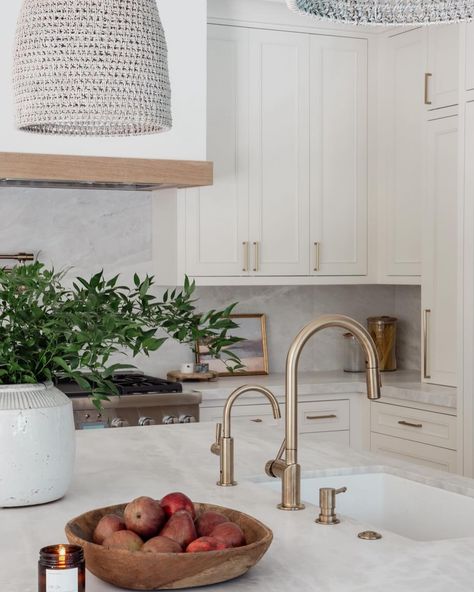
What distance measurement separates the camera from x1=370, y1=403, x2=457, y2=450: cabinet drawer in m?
4.23

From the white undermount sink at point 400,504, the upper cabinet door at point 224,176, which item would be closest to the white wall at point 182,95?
the upper cabinet door at point 224,176

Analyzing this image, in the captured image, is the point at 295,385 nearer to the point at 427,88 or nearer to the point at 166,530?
the point at 166,530

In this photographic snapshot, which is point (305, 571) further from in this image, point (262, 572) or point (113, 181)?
point (113, 181)

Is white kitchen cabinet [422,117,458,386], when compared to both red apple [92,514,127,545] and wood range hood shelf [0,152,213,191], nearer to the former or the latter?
wood range hood shelf [0,152,213,191]

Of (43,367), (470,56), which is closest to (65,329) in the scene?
(43,367)

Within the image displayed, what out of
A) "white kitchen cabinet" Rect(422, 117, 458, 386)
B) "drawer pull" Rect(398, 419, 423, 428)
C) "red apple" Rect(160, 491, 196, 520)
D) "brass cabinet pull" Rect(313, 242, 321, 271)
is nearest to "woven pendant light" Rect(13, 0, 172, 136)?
"red apple" Rect(160, 491, 196, 520)

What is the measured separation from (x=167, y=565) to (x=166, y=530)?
0.09 metres

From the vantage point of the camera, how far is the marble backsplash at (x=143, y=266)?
15.1 ft

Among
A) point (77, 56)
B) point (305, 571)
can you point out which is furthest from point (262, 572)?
point (77, 56)

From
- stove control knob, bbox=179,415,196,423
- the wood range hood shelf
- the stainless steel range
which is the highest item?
the wood range hood shelf

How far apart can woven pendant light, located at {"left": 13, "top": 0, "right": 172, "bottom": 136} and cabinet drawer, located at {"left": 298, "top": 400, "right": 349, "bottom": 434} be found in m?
2.76

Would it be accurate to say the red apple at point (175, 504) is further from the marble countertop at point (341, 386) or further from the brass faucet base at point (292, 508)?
the marble countertop at point (341, 386)

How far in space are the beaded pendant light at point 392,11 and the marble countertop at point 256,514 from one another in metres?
0.95

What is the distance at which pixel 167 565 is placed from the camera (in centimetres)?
146
